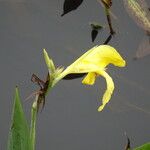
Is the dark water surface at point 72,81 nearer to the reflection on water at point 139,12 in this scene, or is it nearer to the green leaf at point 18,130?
the reflection on water at point 139,12

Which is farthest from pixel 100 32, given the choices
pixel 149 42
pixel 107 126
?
pixel 107 126

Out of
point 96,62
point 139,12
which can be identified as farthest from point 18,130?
point 139,12

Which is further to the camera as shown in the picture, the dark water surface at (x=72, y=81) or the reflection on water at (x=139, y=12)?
the dark water surface at (x=72, y=81)

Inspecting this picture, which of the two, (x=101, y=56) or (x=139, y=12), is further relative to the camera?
(x=139, y=12)

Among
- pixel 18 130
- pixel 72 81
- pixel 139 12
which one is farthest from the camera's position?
pixel 72 81

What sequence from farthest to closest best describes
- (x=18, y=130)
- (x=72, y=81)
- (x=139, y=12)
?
1. (x=72, y=81)
2. (x=139, y=12)
3. (x=18, y=130)

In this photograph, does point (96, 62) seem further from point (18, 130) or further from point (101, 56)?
point (18, 130)

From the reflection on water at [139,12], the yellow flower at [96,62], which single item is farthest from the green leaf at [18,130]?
the reflection on water at [139,12]

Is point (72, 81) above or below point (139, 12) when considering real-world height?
below

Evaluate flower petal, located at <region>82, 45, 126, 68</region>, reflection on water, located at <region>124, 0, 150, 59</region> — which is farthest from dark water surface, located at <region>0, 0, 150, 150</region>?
flower petal, located at <region>82, 45, 126, 68</region>

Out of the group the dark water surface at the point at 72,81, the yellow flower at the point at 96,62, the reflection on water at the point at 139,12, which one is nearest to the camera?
the yellow flower at the point at 96,62
